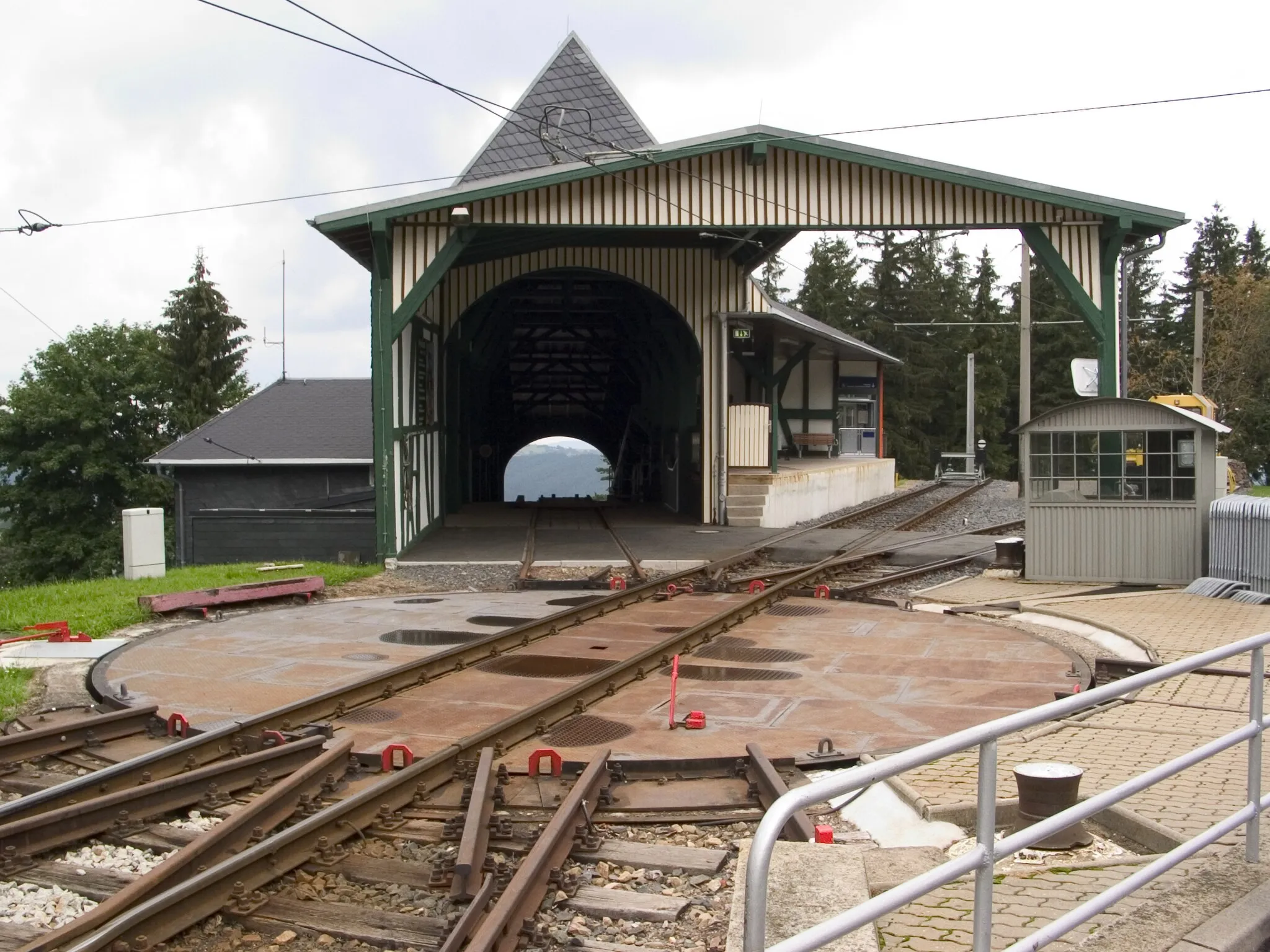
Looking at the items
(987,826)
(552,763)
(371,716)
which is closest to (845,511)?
(371,716)

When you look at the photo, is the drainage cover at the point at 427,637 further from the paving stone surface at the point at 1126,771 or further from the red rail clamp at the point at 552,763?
the paving stone surface at the point at 1126,771

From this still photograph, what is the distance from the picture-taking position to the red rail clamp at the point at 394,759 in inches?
235

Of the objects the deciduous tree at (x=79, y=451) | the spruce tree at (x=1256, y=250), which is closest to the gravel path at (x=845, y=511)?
the deciduous tree at (x=79, y=451)

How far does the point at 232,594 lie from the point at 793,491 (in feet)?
41.9

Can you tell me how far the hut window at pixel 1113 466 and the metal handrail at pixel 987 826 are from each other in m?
10.0

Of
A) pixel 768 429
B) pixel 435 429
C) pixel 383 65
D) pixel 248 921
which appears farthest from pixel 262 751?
pixel 768 429

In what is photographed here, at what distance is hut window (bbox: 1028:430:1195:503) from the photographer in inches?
527

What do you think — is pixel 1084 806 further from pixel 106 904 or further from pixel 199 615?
pixel 199 615

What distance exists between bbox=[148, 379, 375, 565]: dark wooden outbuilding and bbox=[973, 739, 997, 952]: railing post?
17721mm

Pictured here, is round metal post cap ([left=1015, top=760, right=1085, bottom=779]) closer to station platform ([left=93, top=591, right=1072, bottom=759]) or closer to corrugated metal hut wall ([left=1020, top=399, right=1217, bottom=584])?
station platform ([left=93, top=591, right=1072, bottom=759])

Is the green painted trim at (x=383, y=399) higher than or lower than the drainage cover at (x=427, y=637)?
higher

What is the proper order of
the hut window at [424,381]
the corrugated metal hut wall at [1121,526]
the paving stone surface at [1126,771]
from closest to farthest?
the paving stone surface at [1126,771]
the corrugated metal hut wall at [1121,526]
the hut window at [424,381]

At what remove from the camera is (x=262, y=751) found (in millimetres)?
6086

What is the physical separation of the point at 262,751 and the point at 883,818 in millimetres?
3188
